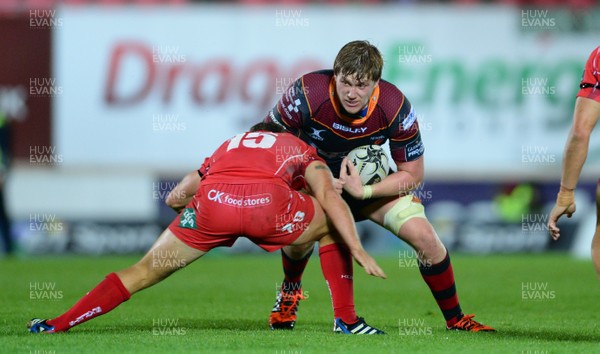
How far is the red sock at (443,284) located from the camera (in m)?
6.55

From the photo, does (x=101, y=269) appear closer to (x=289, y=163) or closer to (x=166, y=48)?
(x=166, y=48)

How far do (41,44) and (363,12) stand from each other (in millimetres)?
4854

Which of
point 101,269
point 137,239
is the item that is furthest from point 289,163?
point 137,239

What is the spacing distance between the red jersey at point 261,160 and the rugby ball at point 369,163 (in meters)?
0.47

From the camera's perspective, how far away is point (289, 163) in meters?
6.08

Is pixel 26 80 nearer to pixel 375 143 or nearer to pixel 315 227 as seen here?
pixel 375 143

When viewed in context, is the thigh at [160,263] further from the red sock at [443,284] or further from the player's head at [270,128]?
the red sock at [443,284]

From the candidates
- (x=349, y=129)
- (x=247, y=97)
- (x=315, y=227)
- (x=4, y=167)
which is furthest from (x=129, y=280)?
(x=247, y=97)

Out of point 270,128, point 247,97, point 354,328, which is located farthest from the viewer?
point 247,97

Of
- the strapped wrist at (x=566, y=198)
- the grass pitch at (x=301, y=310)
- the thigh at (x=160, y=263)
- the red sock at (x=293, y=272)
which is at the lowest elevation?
the grass pitch at (x=301, y=310)

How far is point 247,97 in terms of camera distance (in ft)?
52.7

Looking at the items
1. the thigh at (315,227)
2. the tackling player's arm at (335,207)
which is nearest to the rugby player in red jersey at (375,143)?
the thigh at (315,227)

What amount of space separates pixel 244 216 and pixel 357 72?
3.46ft

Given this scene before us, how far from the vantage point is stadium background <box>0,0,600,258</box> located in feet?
51.5
